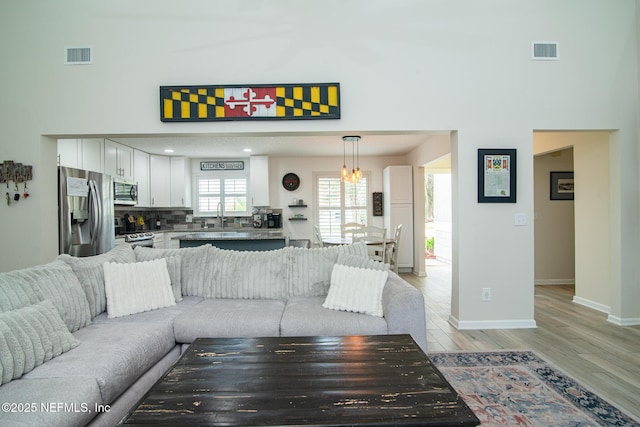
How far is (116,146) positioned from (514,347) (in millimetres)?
5775

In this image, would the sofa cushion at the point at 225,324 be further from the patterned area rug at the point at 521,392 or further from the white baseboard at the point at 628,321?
the white baseboard at the point at 628,321

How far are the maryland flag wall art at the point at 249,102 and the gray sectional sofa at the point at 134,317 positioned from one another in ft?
4.38

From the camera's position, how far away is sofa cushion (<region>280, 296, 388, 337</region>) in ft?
7.88

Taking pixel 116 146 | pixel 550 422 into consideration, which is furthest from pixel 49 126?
A: pixel 550 422

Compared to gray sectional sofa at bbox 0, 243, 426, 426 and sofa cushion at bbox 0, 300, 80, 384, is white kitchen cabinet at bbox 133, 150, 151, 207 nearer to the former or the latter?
gray sectional sofa at bbox 0, 243, 426, 426

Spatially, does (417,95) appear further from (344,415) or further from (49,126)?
(49,126)

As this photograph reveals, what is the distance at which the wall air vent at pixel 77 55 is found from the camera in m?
3.50

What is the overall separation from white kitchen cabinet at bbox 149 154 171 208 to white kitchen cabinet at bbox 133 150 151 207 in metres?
0.10

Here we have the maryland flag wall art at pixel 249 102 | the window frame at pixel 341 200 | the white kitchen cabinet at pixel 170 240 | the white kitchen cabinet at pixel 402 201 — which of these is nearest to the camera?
the maryland flag wall art at pixel 249 102

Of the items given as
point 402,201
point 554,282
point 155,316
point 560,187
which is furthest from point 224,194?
point 554,282

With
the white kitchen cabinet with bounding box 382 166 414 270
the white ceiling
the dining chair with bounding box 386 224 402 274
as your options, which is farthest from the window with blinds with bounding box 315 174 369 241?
the dining chair with bounding box 386 224 402 274

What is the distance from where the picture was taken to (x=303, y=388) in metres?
1.41

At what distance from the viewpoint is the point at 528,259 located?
355 cm

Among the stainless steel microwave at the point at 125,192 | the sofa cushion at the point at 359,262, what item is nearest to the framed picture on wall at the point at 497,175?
the sofa cushion at the point at 359,262
